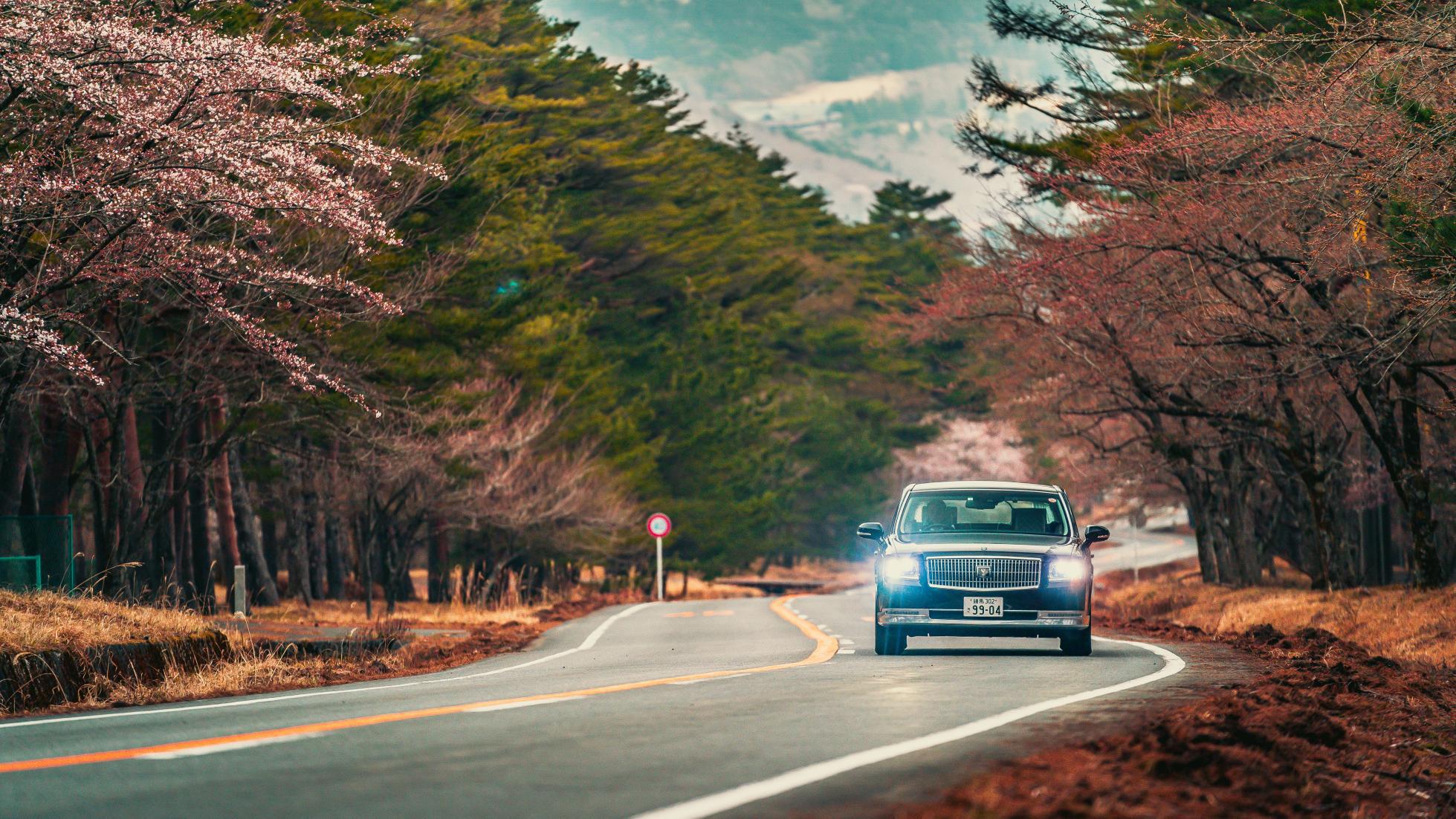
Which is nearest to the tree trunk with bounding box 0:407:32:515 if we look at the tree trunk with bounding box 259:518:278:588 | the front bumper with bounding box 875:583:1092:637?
the front bumper with bounding box 875:583:1092:637

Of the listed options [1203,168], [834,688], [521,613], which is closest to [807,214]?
[521,613]

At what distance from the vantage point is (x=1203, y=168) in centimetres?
2538

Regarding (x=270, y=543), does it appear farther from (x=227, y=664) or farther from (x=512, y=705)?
(x=512, y=705)

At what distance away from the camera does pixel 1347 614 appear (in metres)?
23.3

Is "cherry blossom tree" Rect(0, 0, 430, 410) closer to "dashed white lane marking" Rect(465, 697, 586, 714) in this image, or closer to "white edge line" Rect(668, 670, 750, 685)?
"white edge line" Rect(668, 670, 750, 685)

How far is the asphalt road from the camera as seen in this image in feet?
24.2

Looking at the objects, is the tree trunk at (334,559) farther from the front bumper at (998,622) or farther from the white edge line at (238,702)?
the front bumper at (998,622)

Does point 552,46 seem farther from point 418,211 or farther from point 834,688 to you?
point 834,688

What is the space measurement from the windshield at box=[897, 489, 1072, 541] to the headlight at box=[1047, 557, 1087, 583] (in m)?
0.81

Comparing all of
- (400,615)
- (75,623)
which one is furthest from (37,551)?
(400,615)

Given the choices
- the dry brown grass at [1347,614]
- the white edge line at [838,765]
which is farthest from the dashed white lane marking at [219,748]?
the dry brown grass at [1347,614]

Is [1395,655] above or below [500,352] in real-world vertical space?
below

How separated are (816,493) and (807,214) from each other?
15433mm

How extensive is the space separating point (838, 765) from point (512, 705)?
405 centimetres
